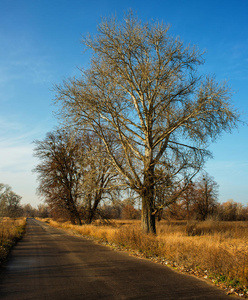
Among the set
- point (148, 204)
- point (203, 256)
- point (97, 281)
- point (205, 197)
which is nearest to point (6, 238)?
point (148, 204)

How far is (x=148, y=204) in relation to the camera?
1359cm

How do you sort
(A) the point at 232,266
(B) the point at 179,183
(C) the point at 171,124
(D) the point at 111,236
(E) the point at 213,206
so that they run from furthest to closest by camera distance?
1. (E) the point at 213,206
2. (D) the point at 111,236
3. (C) the point at 171,124
4. (B) the point at 179,183
5. (A) the point at 232,266

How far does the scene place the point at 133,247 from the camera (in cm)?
1158

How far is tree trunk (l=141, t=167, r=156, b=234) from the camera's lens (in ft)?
44.2

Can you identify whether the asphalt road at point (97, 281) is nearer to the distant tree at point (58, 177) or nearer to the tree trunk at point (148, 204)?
the tree trunk at point (148, 204)

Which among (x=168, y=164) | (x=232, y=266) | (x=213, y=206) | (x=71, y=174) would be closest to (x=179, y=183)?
(x=168, y=164)

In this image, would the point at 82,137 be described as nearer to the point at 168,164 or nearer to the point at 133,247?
the point at 168,164

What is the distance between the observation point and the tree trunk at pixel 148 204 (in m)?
13.5

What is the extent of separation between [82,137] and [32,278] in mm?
9025

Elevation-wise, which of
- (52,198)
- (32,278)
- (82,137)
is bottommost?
(32,278)

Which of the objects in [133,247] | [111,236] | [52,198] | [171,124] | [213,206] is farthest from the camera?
[213,206]

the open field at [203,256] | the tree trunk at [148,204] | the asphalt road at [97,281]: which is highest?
the tree trunk at [148,204]

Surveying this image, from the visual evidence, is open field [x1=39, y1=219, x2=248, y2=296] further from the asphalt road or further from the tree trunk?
the tree trunk

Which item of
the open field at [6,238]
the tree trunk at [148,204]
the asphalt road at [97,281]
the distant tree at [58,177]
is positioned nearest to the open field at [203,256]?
the asphalt road at [97,281]
